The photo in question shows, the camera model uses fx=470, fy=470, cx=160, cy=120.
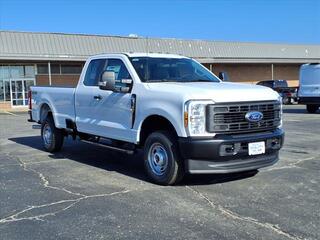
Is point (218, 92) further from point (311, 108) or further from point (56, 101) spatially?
point (311, 108)

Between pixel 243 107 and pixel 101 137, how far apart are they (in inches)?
120

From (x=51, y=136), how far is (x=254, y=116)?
5345 mm

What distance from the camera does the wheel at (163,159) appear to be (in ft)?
22.8

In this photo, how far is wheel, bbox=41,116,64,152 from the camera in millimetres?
10523

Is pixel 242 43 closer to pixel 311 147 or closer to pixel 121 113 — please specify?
pixel 311 147

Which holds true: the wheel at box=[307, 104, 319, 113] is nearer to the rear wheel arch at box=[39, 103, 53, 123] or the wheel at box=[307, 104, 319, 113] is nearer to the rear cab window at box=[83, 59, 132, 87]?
the rear wheel arch at box=[39, 103, 53, 123]

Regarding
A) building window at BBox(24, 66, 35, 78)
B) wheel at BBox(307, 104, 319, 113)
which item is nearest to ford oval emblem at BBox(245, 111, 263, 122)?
wheel at BBox(307, 104, 319, 113)

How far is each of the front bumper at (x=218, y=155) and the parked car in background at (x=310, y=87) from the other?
17.7 metres

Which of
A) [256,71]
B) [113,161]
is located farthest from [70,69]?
[113,161]

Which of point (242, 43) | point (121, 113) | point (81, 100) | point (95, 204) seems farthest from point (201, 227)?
point (242, 43)

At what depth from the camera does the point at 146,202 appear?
6.19m

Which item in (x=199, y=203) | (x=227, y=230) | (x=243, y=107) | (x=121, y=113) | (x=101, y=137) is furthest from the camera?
(x=101, y=137)

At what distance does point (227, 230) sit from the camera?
5.03 m

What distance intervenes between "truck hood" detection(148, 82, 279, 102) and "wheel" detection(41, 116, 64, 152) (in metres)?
3.81
